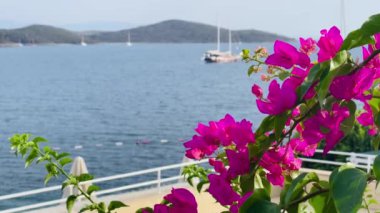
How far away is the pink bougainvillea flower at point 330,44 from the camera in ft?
2.40

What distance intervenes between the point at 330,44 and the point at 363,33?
0.10m

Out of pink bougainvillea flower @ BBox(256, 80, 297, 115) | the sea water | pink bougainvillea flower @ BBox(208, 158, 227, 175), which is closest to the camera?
pink bougainvillea flower @ BBox(256, 80, 297, 115)

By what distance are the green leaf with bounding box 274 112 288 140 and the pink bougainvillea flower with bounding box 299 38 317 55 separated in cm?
35

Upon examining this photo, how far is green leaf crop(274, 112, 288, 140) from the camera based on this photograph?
2.20ft

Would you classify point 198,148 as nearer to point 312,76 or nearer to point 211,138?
point 211,138

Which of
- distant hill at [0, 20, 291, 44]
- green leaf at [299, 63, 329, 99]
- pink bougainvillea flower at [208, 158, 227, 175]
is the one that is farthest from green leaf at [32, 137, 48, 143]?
distant hill at [0, 20, 291, 44]

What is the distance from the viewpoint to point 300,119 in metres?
0.72

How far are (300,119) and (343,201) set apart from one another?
157 millimetres

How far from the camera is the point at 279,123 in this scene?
0.68 m

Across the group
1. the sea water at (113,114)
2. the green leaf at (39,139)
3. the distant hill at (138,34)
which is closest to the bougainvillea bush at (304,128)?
the green leaf at (39,139)

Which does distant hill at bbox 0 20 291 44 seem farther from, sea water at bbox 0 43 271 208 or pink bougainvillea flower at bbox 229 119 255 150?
pink bougainvillea flower at bbox 229 119 255 150

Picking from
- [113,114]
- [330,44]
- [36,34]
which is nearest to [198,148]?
[330,44]

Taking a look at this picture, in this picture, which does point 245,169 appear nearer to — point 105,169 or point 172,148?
point 105,169

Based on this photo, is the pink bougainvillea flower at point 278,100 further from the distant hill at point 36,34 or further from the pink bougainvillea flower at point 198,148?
the distant hill at point 36,34
